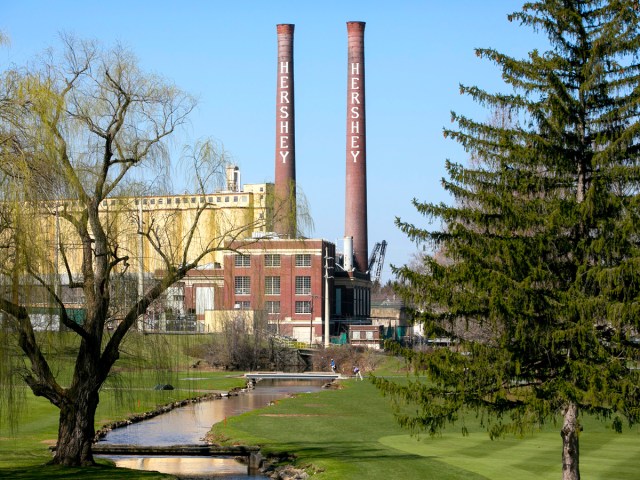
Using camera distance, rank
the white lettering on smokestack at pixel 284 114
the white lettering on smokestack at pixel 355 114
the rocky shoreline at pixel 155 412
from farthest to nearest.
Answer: the white lettering on smokestack at pixel 355 114, the white lettering on smokestack at pixel 284 114, the rocky shoreline at pixel 155 412

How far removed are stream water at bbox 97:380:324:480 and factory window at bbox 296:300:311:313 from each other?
4075 centimetres

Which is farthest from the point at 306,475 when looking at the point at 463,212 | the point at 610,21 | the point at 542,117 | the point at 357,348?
the point at 357,348

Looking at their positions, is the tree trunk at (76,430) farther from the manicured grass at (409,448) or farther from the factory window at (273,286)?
the factory window at (273,286)

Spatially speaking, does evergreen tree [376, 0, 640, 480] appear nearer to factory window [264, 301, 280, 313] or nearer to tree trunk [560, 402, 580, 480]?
tree trunk [560, 402, 580, 480]

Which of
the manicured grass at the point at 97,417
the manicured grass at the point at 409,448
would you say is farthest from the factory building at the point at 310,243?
the manicured grass at the point at 97,417

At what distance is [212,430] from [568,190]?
21.1 metres

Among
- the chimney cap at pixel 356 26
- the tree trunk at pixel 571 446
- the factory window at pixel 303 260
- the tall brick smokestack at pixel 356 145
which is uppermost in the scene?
the chimney cap at pixel 356 26

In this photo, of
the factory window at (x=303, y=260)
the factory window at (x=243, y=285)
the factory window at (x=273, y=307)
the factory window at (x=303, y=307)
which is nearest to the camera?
the factory window at (x=243, y=285)

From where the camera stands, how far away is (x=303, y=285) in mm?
111438

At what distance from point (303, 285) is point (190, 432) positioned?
227ft

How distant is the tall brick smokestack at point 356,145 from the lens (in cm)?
11331

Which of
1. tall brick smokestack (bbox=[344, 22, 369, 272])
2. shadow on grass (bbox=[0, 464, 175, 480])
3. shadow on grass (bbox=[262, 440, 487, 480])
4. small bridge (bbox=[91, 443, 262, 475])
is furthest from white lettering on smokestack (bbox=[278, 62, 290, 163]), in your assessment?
shadow on grass (bbox=[0, 464, 175, 480])

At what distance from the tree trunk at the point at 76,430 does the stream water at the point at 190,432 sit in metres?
4.72

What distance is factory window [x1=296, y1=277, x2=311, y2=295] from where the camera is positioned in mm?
111250
